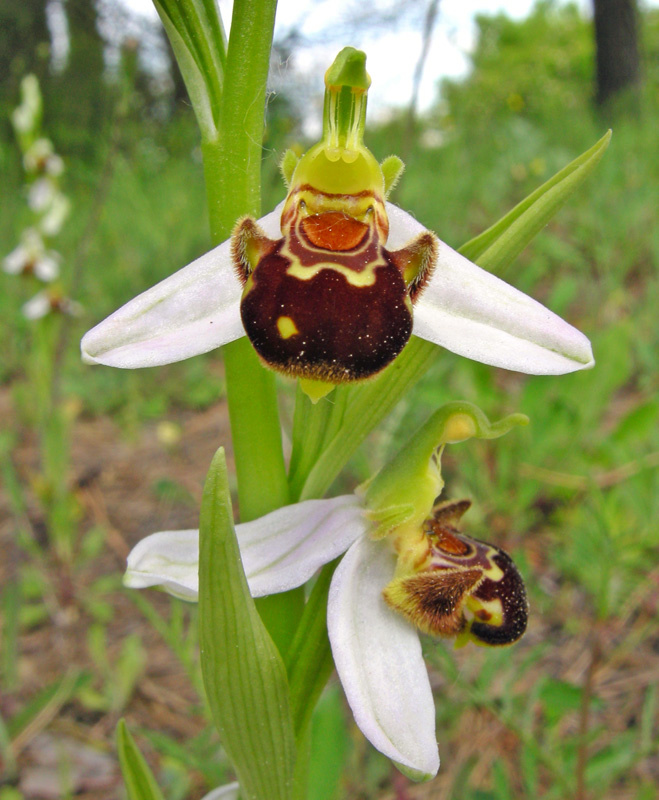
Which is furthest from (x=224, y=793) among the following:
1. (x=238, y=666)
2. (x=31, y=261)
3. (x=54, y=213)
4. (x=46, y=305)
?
(x=54, y=213)

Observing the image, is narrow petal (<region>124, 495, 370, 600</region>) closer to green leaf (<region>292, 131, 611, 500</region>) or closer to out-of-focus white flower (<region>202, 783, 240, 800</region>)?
green leaf (<region>292, 131, 611, 500</region>)

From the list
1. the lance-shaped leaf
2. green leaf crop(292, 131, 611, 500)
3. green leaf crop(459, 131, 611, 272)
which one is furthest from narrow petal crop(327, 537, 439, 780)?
the lance-shaped leaf

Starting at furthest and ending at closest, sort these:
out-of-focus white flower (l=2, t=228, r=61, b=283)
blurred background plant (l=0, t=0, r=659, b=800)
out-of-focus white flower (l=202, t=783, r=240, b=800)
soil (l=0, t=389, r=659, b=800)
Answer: out-of-focus white flower (l=2, t=228, r=61, b=283) < soil (l=0, t=389, r=659, b=800) < blurred background plant (l=0, t=0, r=659, b=800) < out-of-focus white flower (l=202, t=783, r=240, b=800)

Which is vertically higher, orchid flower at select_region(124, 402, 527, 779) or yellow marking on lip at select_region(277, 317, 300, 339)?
yellow marking on lip at select_region(277, 317, 300, 339)

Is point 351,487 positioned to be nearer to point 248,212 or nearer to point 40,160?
point 248,212

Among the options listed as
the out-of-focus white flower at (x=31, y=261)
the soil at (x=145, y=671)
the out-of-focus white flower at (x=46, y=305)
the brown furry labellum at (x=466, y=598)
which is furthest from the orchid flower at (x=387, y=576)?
the out-of-focus white flower at (x=31, y=261)
